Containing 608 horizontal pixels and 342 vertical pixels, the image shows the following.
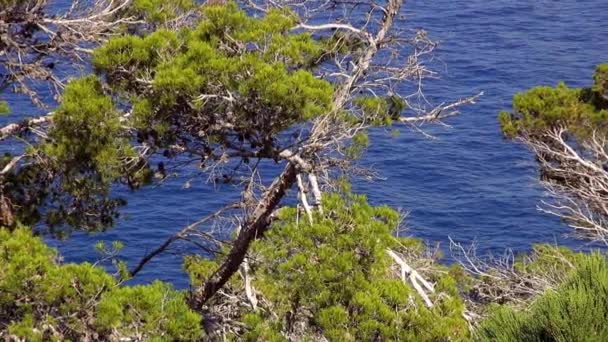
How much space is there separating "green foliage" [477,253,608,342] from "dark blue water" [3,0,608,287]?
32.7 feet

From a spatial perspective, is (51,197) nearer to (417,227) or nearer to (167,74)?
(167,74)

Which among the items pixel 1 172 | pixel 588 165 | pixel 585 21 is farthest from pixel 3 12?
pixel 585 21

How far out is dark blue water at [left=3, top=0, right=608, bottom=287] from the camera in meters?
22.9

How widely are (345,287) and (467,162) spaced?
2017cm

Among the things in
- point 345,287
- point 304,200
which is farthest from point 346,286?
point 304,200

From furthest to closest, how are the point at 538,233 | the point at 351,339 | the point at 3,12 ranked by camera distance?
1. the point at 538,233
2. the point at 3,12
3. the point at 351,339

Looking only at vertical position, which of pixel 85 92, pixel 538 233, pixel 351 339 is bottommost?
pixel 538 233

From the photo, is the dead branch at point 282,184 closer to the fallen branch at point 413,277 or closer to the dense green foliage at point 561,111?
the fallen branch at point 413,277

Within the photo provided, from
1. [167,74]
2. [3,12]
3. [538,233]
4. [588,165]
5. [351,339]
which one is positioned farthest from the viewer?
[538,233]

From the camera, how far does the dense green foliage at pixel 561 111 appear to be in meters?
13.1

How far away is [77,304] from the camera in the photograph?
22.9 ft

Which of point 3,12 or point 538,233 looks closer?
point 3,12

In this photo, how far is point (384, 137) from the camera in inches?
1120

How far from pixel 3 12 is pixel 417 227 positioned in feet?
52.0
